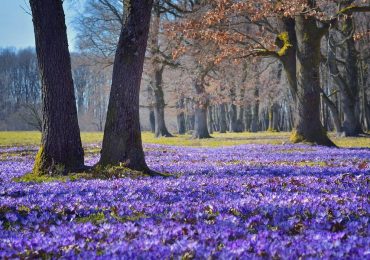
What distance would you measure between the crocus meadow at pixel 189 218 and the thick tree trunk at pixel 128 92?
1.25m

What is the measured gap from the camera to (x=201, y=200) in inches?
263

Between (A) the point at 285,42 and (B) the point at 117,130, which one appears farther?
(A) the point at 285,42

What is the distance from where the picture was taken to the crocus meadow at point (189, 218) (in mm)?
A: 3893

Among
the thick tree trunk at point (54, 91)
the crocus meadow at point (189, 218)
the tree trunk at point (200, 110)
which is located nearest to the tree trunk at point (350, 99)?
the tree trunk at point (200, 110)

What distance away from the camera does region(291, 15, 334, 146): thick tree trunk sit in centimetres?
2188

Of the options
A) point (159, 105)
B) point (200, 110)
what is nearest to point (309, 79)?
point (200, 110)

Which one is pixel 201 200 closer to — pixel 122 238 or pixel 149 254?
pixel 122 238

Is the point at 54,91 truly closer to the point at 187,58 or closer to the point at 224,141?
the point at 224,141

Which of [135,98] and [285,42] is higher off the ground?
[285,42]

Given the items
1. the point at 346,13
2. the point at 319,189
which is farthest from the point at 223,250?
the point at 346,13

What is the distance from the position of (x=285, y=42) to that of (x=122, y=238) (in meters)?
21.7

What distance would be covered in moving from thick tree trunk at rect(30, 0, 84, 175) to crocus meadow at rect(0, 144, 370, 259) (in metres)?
1.25

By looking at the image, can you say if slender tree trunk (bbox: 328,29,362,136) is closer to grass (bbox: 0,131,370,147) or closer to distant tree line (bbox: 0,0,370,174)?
distant tree line (bbox: 0,0,370,174)

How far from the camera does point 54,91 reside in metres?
10.2
